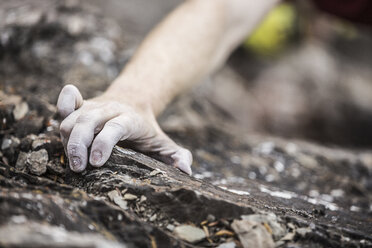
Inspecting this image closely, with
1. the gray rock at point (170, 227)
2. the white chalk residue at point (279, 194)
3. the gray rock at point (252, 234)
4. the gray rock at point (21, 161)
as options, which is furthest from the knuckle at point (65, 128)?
the white chalk residue at point (279, 194)

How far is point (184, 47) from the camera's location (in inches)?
55.1

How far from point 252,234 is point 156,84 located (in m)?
0.72

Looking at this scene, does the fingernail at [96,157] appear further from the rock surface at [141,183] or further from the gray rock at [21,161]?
the gray rock at [21,161]

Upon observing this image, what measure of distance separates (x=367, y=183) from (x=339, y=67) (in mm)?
2393

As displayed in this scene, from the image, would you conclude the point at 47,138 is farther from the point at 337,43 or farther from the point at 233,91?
the point at 337,43

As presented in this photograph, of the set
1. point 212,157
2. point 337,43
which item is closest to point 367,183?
point 212,157

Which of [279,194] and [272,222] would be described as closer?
[272,222]

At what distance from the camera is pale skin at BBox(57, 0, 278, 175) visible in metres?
0.79

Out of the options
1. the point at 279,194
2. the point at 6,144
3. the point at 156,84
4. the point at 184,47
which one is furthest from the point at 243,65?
the point at 6,144

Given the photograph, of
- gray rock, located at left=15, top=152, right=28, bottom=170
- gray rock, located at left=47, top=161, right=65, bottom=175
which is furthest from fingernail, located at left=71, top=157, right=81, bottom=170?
gray rock, located at left=15, top=152, right=28, bottom=170

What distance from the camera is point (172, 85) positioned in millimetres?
1346

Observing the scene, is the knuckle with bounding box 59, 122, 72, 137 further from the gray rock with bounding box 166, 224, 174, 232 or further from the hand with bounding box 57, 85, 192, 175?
the gray rock with bounding box 166, 224, 174, 232

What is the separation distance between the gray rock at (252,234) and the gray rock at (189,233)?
8cm

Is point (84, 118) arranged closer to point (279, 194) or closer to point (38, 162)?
point (38, 162)
